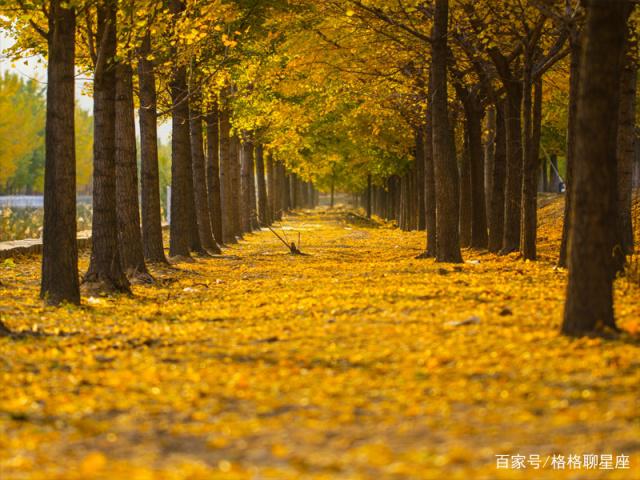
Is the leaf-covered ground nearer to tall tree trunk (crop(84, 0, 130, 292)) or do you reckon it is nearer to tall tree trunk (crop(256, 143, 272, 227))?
tall tree trunk (crop(84, 0, 130, 292))

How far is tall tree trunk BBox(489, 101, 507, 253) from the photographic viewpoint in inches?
921

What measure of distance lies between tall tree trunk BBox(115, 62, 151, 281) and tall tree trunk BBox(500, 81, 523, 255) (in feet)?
27.9

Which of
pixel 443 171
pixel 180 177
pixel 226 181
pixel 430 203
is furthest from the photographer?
pixel 226 181

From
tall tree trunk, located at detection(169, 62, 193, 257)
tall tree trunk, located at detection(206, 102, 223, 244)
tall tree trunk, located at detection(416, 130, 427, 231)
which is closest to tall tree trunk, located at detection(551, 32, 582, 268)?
tall tree trunk, located at detection(169, 62, 193, 257)

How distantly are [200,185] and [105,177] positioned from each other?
10.6 metres

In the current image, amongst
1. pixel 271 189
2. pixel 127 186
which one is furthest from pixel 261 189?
pixel 127 186

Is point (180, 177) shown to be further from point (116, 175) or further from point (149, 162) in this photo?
point (116, 175)

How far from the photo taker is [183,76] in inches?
933

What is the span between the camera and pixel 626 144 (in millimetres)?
17047

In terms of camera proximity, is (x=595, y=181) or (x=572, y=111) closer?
(x=595, y=181)

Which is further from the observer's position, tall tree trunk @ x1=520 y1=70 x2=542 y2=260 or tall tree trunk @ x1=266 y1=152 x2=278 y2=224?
tall tree trunk @ x1=266 y1=152 x2=278 y2=224

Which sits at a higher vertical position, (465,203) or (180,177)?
(180,177)

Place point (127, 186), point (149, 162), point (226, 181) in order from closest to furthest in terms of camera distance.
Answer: point (127, 186)
point (149, 162)
point (226, 181)

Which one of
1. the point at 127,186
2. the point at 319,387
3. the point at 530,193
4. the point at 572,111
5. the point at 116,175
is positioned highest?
the point at 572,111
